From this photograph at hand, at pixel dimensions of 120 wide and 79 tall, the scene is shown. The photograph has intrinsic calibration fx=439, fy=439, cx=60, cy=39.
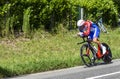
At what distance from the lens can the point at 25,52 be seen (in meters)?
17.7

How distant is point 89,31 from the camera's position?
15.6m

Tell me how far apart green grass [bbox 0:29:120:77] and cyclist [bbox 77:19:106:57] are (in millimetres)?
913

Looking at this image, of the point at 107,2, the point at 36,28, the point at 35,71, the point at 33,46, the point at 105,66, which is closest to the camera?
the point at 35,71

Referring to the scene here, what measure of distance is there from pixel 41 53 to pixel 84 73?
170 inches

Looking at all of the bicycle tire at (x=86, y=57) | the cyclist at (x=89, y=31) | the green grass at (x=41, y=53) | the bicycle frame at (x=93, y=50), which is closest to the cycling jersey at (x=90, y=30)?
the cyclist at (x=89, y=31)

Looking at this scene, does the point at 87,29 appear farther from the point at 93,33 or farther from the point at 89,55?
the point at 89,55

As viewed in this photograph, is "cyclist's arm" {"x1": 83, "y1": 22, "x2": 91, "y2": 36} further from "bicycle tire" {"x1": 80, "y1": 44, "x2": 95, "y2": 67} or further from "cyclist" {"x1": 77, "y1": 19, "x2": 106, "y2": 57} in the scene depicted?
"bicycle tire" {"x1": 80, "y1": 44, "x2": 95, "y2": 67}

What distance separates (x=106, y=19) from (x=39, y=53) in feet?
35.6

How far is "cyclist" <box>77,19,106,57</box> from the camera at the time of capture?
50.9 ft

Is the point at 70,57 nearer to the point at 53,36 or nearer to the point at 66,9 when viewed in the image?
the point at 53,36

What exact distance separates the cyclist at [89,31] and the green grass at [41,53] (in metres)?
0.91

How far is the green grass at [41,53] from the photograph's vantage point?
14.0m

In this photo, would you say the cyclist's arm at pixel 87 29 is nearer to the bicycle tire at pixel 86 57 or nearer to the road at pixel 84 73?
the bicycle tire at pixel 86 57

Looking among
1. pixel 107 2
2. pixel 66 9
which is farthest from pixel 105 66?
pixel 107 2
